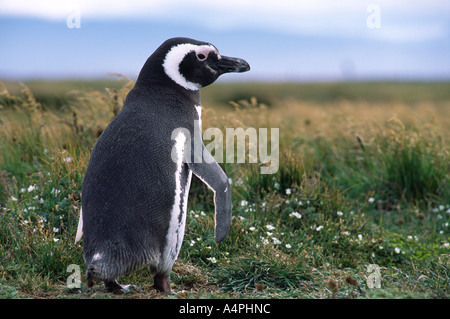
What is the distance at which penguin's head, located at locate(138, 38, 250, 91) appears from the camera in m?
3.95

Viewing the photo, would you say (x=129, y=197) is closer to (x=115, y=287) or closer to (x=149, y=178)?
(x=149, y=178)

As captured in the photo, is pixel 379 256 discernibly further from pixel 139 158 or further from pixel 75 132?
pixel 75 132

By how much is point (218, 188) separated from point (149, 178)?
0.51 meters

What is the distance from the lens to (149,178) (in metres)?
3.50

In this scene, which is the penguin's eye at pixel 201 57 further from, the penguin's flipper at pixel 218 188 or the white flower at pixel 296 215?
the white flower at pixel 296 215

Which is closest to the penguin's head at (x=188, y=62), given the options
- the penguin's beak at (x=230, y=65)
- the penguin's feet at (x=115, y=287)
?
the penguin's beak at (x=230, y=65)

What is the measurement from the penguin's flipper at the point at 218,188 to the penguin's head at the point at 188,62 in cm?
72

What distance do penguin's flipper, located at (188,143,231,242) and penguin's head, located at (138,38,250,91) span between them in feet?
2.38

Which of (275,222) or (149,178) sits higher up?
(149,178)

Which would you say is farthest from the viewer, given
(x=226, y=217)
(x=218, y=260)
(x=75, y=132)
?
(x=75, y=132)

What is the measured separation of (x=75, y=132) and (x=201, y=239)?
2.80 meters

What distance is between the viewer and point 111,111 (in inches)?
266

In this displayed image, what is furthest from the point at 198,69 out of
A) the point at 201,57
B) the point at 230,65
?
the point at 230,65

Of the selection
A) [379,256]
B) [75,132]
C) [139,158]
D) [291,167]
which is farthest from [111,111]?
[379,256]
